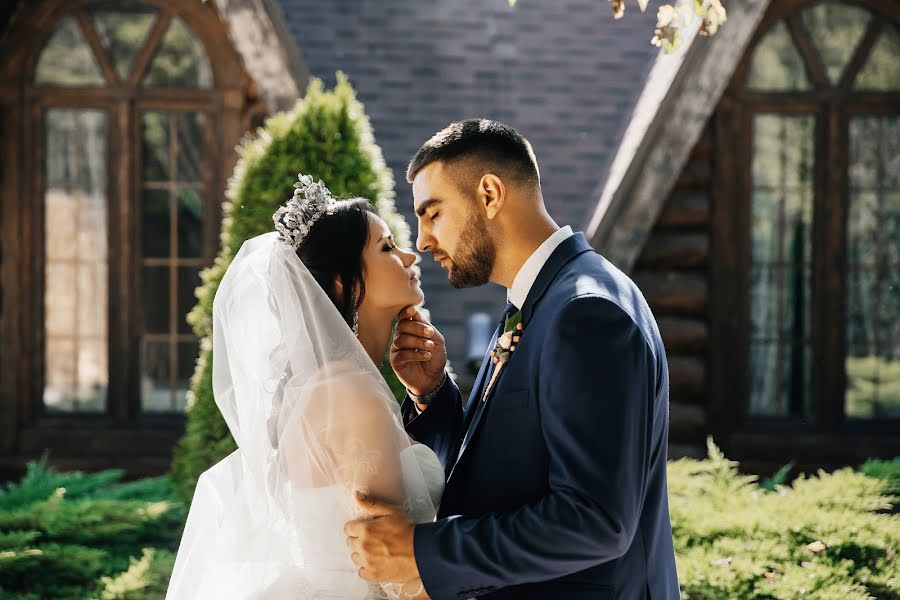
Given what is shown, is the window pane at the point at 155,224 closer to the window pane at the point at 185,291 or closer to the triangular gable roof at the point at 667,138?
the window pane at the point at 185,291

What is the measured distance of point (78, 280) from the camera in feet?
25.4

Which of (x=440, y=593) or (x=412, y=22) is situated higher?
(x=412, y=22)

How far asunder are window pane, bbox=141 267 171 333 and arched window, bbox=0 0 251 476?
1 cm

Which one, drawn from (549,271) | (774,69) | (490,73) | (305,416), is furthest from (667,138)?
(305,416)

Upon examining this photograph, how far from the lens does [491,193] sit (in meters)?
2.67

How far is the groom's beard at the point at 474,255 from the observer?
107 inches

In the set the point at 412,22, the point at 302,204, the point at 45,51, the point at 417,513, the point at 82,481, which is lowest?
the point at 82,481

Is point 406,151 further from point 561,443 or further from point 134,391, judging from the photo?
point 561,443

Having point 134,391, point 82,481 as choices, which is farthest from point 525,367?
point 134,391

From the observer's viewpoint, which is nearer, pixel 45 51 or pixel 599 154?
Answer: pixel 45 51

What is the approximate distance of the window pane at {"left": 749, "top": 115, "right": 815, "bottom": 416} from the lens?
25.2 ft

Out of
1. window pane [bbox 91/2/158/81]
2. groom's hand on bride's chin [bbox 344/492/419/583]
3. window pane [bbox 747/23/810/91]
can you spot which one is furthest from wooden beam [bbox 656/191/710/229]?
groom's hand on bride's chin [bbox 344/492/419/583]

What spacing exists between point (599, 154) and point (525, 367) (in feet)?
21.3

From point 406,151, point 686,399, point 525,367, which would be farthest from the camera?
point 406,151
